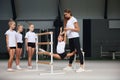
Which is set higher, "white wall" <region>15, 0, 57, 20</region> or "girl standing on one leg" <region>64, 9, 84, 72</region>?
"white wall" <region>15, 0, 57, 20</region>

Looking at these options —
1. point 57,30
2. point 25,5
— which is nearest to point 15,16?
point 25,5

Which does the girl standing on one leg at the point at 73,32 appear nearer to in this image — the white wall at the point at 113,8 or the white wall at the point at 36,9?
the white wall at the point at 36,9

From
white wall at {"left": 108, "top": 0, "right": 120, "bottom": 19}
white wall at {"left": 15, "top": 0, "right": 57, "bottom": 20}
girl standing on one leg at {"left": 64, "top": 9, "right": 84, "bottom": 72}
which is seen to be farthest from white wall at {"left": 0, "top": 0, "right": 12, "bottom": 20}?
girl standing on one leg at {"left": 64, "top": 9, "right": 84, "bottom": 72}

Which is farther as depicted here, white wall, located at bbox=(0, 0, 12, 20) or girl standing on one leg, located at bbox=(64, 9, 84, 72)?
white wall, located at bbox=(0, 0, 12, 20)

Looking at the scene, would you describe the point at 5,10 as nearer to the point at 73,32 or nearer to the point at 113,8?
the point at 113,8

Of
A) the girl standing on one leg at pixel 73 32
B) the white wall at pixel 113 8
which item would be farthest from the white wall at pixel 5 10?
the girl standing on one leg at pixel 73 32

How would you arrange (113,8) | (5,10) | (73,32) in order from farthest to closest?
(5,10)
(113,8)
(73,32)

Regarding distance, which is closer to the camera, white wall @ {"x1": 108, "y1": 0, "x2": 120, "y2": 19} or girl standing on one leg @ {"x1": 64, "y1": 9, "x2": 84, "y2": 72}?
girl standing on one leg @ {"x1": 64, "y1": 9, "x2": 84, "y2": 72}

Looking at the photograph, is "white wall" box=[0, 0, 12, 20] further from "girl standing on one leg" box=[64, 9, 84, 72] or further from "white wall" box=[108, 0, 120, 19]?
"girl standing on one leg" box=[64, 9, 84, 72]

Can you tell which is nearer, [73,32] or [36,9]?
[73,32]

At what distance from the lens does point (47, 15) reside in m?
20.5

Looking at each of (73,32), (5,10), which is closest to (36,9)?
(5,10)

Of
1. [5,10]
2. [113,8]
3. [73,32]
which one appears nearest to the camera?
[73,32]

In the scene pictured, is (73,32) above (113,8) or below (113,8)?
below
